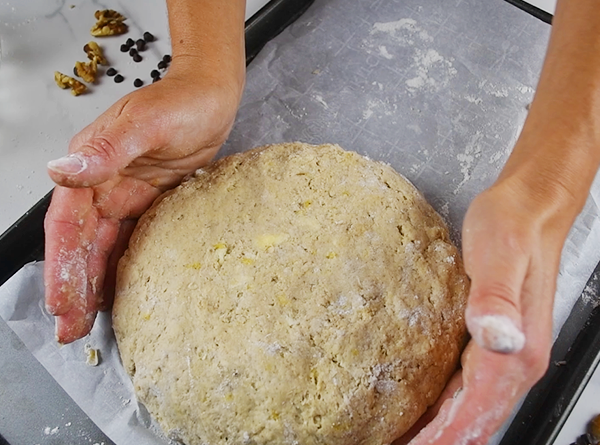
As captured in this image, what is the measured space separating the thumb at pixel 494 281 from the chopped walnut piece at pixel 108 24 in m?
1.50

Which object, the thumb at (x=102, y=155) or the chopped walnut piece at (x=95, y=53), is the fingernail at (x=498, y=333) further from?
the chopped walnut piece at (x=95, y=53)

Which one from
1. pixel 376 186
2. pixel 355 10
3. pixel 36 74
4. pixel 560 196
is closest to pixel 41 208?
pixel 36 74

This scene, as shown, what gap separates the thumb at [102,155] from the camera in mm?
1172

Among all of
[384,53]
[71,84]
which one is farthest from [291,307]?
[71,84]

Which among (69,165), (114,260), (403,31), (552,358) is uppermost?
(69,165)

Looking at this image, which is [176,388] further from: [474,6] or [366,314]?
[474,6]

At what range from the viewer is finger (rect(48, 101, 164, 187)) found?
3.85 ft

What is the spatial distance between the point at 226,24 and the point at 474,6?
0.83m

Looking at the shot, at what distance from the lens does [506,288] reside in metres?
0.92

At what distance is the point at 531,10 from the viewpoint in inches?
75.2

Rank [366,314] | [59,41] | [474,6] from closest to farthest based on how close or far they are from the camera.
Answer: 1. [366,314]
2. [474,6]
3. [59,41]

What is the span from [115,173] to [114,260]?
0.96 feet

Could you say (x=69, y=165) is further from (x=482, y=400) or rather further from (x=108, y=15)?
(x=108, y=15)

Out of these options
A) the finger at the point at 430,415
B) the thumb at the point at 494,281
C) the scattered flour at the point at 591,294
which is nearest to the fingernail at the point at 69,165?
the thumb at the point at 494,281
